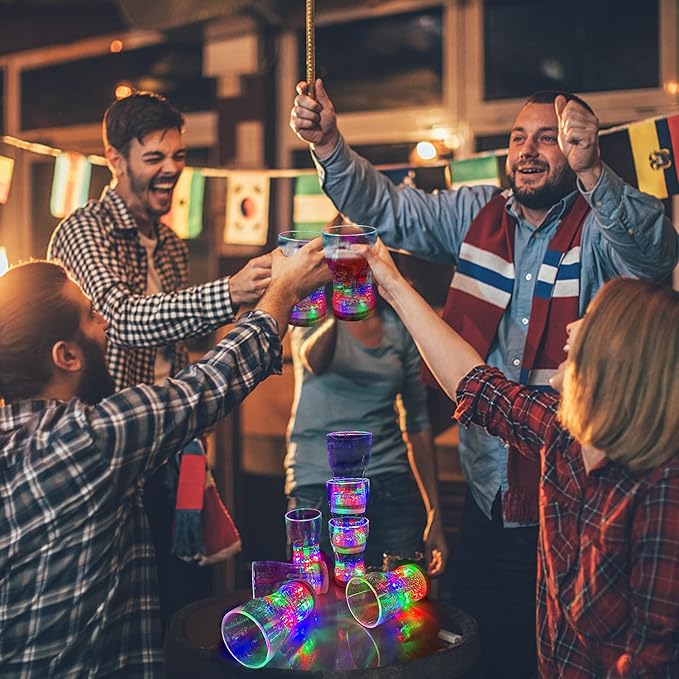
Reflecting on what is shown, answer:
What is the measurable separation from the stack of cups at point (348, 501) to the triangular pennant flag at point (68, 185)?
199 cm

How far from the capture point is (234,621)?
73.9 inches

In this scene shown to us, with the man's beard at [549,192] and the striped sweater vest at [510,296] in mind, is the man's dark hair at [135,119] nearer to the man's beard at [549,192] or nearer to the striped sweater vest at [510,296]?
the striped sweater vest at [510,296]

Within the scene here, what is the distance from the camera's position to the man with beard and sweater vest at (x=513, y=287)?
2.54 metres

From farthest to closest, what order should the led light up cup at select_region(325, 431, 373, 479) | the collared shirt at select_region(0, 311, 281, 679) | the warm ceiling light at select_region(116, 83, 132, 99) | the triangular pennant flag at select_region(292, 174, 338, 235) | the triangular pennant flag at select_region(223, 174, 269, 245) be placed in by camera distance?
the warm ceiling light at select_region(116, 83, 132, 99), the triangular pennant flag at select_region(223, 174, 269, 245), the triangular pennant flag at select_region(292, 174, 338, 235), the led light up cup at select_region(325, 431, 373, 479), the collared shirt at select_region(0, 311, 281, 679)

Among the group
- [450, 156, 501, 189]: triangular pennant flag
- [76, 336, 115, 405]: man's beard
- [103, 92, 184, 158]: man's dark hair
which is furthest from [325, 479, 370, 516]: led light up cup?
[450, 156, 501, 189]: triangular pennant flag

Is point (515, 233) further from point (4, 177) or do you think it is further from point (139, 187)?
point (4, 177)

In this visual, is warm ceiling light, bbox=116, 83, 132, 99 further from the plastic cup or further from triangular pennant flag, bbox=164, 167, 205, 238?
the plastic cup

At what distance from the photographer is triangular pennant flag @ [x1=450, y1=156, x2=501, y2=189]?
3.36 metres

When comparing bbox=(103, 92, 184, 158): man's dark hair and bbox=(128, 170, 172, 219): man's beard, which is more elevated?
bbox=(103, 92, 184, 158): man's dark hair

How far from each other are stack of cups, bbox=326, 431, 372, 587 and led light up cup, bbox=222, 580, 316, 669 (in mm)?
174

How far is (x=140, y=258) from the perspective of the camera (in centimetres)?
291

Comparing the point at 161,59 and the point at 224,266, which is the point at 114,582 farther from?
the point at 161,59

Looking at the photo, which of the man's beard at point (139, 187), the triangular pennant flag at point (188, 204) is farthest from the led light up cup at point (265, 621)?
the triangular pennant flag at point (188, 204)

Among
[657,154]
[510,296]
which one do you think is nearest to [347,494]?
[510,296]
